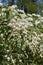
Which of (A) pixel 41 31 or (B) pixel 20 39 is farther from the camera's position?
(A) pixel 41 31

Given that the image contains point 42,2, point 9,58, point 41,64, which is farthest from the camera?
point 42,2

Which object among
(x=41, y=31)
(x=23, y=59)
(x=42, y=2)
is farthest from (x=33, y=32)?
(x=42, y=2)

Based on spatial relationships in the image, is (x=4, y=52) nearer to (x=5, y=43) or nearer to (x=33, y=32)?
(x=5, y=43)

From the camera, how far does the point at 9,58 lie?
3.04m

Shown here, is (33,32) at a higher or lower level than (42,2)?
higher

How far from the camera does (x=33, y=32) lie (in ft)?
10.5

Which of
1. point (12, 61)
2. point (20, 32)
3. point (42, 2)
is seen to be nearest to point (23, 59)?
point (12, 61)

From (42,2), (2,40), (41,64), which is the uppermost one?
(2,40)

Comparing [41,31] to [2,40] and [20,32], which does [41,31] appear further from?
[2,40]

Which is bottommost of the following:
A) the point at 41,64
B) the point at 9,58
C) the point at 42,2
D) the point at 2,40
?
the point at 42,2

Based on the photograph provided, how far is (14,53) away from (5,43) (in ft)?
0.52

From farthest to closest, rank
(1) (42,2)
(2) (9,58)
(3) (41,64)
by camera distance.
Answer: (1) (42,2) → (3) (41,64) → (2) (9,58)

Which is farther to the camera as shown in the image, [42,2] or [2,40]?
[42,2]

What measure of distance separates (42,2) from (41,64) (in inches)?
345
